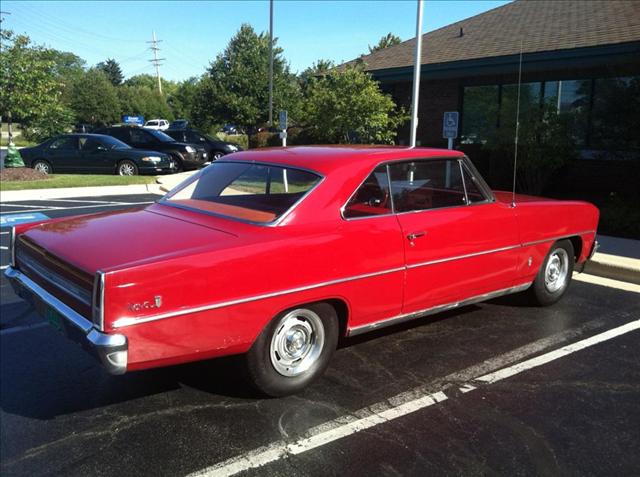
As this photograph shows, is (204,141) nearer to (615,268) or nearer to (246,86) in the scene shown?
(246,86)

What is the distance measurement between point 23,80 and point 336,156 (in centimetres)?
1701

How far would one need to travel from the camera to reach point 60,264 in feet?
10.7

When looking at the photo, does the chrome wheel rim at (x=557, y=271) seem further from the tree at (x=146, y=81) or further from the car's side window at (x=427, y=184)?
the tree at (x=146, y=81)

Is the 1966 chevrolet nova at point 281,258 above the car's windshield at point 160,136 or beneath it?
beneath

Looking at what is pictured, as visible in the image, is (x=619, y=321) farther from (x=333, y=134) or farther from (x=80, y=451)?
(x=333, y=134)

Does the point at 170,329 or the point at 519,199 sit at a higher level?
the point at 519,199

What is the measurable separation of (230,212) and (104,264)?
1120 millimetres

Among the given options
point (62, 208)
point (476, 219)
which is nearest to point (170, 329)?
point (476, 219)

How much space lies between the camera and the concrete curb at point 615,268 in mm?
6512

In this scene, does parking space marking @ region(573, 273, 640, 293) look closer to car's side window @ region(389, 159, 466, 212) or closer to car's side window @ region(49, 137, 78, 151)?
car's side window @ region(389, 159, 466, 212)

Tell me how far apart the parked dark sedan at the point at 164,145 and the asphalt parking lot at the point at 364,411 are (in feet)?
50.9

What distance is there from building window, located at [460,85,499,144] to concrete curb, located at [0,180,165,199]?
346 inches

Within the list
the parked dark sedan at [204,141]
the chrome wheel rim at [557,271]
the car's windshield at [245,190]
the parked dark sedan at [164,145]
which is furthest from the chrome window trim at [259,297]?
the parked dark sedan at [204,141]

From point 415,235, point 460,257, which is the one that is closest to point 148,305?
point 415,235
